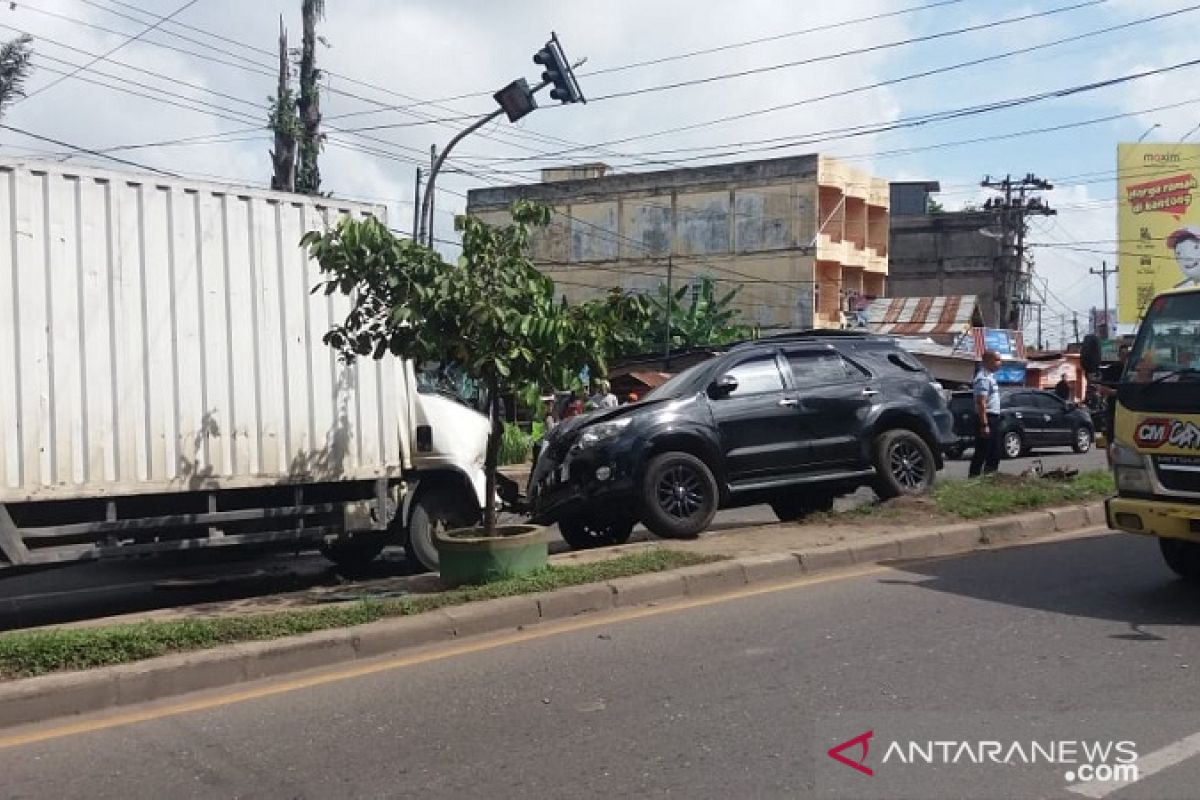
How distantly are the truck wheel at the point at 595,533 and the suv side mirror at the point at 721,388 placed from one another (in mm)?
1463

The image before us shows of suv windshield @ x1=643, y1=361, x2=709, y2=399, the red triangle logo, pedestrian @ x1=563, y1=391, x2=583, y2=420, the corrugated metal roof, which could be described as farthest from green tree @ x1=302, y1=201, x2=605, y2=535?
the corrugated metal roof

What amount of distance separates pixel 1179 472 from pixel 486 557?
178 inches

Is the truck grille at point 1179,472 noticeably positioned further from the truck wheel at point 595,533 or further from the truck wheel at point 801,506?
the truck wheel at point 595,533

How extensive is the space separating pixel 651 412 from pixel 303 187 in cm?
1565

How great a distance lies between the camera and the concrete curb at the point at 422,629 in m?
5.50

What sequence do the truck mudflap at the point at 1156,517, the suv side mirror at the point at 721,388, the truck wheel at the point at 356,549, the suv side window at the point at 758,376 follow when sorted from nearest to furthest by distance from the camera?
the truck mudflap at the point at 1156,517, the truck wheel at the point at 356,549, the suv side mirror at the point at 721,388, the suv side window at the point at 758,376

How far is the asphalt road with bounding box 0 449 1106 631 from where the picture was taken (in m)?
8.55

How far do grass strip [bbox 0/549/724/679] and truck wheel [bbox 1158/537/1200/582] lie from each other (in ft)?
11.8

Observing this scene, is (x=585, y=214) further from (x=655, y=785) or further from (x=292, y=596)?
(x=655, y=785)

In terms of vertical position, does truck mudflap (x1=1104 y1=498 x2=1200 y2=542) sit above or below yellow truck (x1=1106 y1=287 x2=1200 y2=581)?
below

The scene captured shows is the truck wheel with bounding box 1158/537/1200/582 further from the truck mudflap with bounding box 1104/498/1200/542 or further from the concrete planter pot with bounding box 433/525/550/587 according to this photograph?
the concrete planter pot with bounding box 433/525/550/587

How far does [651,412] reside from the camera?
948 centimetres

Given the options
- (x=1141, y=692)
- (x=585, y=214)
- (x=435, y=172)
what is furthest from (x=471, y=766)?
(x=585, y=214)

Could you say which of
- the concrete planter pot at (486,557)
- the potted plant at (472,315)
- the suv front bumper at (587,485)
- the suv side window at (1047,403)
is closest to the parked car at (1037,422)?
the suv side window at (1047,403)
